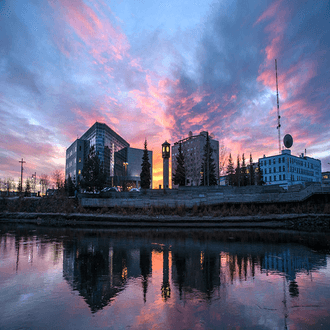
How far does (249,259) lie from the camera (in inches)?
453

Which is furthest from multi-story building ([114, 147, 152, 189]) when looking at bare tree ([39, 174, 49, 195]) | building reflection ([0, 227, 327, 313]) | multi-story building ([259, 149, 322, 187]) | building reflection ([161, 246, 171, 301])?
building reflection ([161, 246, 171, 301])

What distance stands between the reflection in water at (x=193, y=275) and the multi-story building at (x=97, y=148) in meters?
85.0

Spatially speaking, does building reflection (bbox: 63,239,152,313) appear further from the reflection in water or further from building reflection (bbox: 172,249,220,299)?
building reflection (bbox: 172,249,220,299)

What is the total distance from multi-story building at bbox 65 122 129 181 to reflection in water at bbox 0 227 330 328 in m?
85.0

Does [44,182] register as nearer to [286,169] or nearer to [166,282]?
[286,169]

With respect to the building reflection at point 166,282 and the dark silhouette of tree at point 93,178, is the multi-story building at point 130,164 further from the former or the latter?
the building reflection at point 166,282

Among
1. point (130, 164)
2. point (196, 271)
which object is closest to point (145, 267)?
point (196, 271)

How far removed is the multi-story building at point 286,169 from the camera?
84.8m

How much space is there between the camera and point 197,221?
31.3m

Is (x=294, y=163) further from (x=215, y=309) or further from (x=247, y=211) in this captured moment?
(x=215, y=309)

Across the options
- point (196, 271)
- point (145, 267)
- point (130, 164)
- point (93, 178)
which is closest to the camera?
point (196, 271)

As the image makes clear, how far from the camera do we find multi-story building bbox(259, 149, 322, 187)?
84.8 m

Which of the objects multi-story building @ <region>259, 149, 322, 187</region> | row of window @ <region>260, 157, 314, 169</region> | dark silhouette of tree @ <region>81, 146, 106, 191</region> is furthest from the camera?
row of window @ <region>260, 157, 314, 169</region>

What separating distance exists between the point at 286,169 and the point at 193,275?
87513mm
